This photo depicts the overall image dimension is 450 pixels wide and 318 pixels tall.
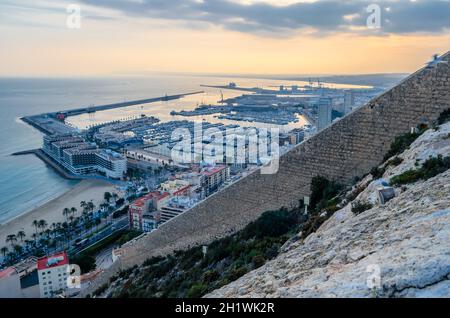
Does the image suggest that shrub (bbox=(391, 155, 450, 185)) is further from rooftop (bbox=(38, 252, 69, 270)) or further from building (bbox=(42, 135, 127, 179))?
building (bbox=(42, 135, 127, 179))

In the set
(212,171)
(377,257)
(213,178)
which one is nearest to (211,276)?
(377,257)

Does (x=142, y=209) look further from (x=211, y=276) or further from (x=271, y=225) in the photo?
(x=211, y=276)

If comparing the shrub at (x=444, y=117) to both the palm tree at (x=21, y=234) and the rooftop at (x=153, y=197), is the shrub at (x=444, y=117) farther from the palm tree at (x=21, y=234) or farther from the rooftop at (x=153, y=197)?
the palm tree at (x=21, y=234)

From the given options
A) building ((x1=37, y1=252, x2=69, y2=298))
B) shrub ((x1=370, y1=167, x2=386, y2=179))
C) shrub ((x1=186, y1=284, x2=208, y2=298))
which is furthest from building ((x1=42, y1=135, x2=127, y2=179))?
shrub ((x1=370, y1=167, x2=386, y2=179))

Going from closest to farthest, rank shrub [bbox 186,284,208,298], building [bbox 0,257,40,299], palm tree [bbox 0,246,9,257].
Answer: shrub [bbox 186,284,208,298] < building [bbox 0,257,40,299] < palm tree [bbox 0,246,9,257]

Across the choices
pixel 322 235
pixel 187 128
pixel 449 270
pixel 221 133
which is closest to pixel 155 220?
pixel 322 235

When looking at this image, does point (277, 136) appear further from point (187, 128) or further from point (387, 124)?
point (387, 124)

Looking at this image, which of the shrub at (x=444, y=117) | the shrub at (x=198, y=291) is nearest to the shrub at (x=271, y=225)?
the shrub at (x=198, y=291)
